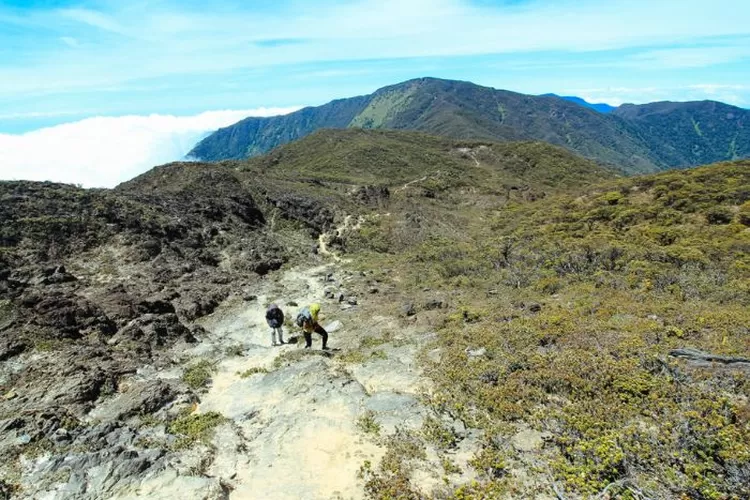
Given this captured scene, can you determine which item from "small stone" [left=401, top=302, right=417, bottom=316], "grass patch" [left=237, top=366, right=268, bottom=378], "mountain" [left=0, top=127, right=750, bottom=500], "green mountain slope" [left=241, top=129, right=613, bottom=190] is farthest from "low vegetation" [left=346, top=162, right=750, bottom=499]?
"green mountain slope" [left=241, top=129, right=613, bottom=190]

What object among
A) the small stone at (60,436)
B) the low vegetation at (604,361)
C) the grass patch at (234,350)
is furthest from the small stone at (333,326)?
the small stone at (60,436)

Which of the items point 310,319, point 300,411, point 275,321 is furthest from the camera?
point 275,321

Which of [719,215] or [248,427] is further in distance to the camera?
[719,215]

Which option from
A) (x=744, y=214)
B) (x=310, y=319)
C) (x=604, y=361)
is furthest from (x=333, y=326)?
(x=744, y=214)

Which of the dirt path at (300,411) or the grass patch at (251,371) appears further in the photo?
the grass patch at (251,371)

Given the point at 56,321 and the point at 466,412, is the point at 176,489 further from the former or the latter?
the point at 56,321

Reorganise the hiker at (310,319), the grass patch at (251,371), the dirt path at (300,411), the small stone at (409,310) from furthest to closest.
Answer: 1. the small stone at (409,310)
2. the hiker at (310,319)
3. the grass patch at (251,371)
4. the dirt path at (300,411)

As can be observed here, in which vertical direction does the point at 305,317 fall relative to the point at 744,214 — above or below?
below

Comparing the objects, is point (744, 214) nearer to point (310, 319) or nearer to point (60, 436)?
point (310, 319)

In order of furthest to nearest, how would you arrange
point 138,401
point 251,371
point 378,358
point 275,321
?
point 275,321 → point 378,358 → point 251,371 → point 138,401

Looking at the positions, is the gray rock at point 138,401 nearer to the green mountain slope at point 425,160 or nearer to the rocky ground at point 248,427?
the rocky ground at point 248,427

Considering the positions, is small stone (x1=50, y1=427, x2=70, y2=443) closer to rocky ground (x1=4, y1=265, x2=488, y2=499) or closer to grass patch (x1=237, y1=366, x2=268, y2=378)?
rocky ground (x1=4, y1=265, x2=488, y2=499)

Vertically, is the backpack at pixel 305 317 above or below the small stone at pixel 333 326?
above

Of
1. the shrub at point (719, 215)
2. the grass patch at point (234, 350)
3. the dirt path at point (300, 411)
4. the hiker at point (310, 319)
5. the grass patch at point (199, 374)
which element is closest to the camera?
the dirt path at point (300, 411)
